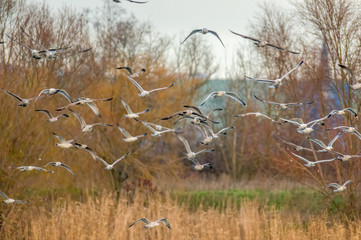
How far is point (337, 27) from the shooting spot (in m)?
15.9

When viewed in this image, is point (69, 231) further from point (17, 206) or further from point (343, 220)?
point (343, 220)

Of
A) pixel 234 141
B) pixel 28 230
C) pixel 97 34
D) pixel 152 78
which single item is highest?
pixel 97 34

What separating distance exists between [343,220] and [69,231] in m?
6.63

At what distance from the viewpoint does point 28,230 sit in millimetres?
13609

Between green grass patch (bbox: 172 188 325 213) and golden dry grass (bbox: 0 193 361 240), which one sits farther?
green grass patch (bbox: 172 188 325 213)

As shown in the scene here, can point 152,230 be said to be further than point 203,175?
No

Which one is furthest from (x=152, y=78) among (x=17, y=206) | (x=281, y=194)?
(x=17, y=206)

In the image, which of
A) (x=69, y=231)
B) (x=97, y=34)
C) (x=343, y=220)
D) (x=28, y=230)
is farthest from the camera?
(x=97, y=34)

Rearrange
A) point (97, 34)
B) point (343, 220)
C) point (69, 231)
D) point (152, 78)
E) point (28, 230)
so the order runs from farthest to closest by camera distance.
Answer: point (97, 34)
point (152, 78)
point (343, 220)
point (28, 230)
point (69, 231)

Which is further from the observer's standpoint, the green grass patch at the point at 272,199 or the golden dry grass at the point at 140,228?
the green grass patch at the point at 272,199

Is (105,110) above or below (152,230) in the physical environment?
above

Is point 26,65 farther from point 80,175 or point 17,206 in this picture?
point 80,175

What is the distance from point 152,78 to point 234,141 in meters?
9.77

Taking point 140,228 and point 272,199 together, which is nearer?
point 140,228
